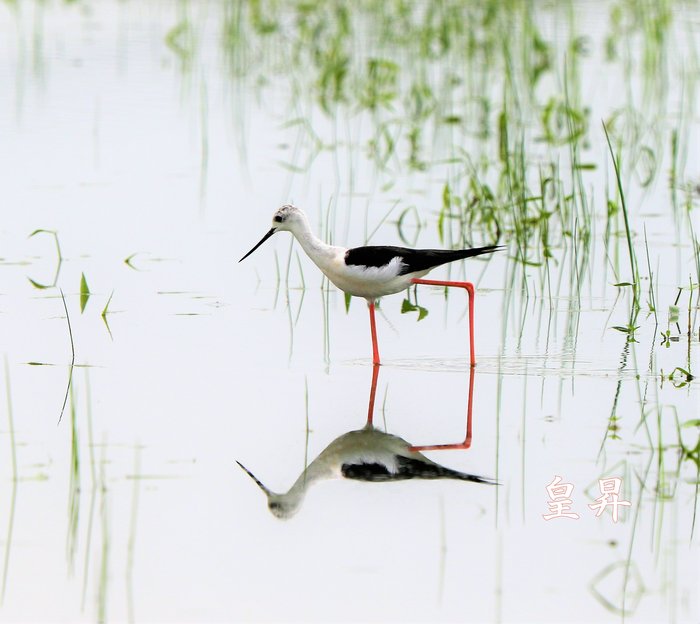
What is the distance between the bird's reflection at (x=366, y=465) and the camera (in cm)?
462

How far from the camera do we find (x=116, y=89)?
463 inches

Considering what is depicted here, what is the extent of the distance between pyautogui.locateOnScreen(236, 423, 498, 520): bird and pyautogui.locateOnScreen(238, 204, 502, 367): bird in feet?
3.07

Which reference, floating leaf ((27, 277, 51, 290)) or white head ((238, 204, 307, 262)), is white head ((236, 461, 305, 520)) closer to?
white head ((238, 204, 307, 262))

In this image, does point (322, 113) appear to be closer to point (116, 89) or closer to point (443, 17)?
point (116, 89)

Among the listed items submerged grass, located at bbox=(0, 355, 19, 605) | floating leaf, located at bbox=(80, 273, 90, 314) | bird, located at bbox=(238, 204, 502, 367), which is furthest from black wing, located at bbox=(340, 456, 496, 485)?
floating leaf, located at bbox=(80, 273, 90, 314)

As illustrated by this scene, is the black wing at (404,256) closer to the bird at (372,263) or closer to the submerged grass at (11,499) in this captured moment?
the bird at (372,263)

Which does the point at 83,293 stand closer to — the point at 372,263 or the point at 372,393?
the point at 372,263

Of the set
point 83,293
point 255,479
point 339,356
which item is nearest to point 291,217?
point 339,356

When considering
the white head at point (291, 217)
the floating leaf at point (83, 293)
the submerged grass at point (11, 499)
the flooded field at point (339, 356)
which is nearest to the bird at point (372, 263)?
the white head at point (291, 217)

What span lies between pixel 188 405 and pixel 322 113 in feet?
19.7

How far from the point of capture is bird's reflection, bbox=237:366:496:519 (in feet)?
15.2

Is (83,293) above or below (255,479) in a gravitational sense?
above

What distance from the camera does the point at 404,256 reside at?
614 cm

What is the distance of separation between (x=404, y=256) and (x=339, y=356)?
475 millimetres
